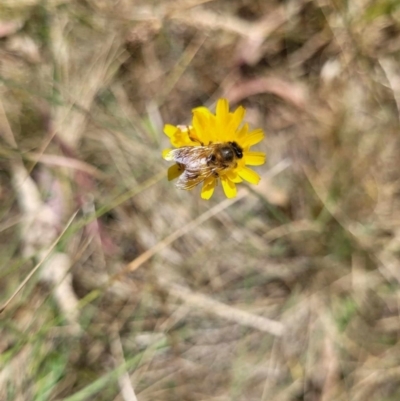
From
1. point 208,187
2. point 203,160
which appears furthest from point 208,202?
point 203,160

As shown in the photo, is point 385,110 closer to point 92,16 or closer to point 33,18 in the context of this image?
point 92,16

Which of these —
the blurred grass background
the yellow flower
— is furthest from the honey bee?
the blurred grass background

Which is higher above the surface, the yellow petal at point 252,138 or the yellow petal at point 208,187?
the yellow petal at point 252,138

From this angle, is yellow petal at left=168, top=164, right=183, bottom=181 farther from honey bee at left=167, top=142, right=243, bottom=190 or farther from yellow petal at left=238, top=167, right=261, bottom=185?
yellow petal at left=238, top=167, right=261, bottom=185

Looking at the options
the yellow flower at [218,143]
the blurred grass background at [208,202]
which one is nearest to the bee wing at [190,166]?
the yellow flower at [218,143]

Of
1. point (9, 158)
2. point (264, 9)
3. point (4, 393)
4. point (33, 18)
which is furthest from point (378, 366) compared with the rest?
point (33, 18)

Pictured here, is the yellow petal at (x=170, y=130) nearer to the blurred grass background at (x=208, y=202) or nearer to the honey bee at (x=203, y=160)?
the honey bee at (x=203, y=160)

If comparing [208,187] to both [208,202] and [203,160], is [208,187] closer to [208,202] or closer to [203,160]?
[203,160]

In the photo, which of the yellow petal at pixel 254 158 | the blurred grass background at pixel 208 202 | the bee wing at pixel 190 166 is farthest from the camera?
the blurred grass background at pixel 208 202
